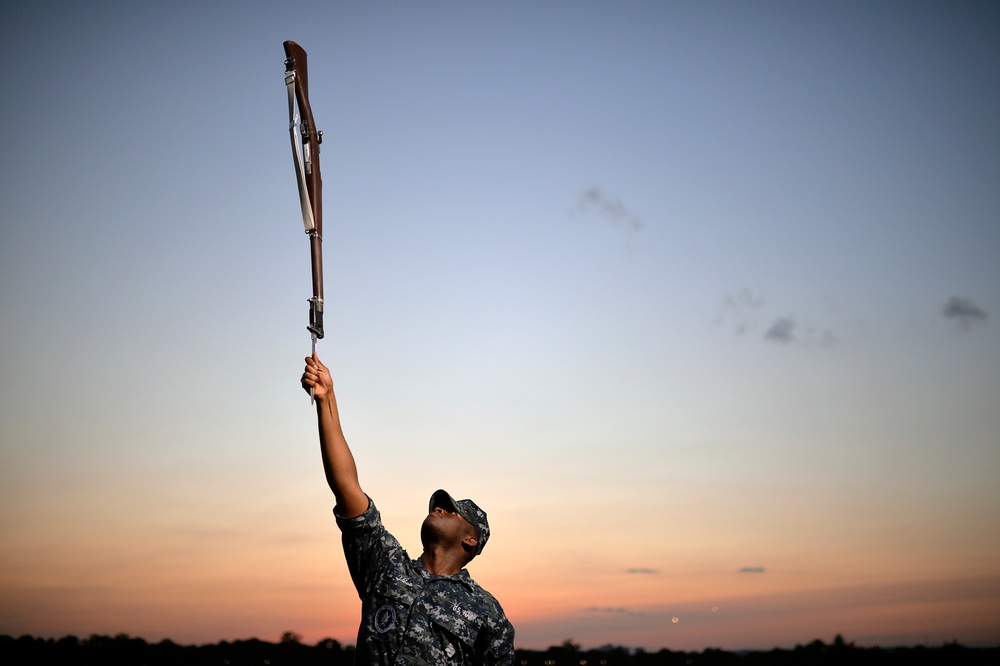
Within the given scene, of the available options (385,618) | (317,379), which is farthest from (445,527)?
(317,379)

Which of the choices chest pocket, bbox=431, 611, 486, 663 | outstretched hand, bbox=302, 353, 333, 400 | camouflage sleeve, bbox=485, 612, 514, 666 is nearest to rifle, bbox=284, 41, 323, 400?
outstretched hand, bbox=302, 353, 333, 400

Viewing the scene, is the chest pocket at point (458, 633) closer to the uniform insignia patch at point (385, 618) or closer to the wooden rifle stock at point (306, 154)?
the uniform insignia patch at point (385, 618)

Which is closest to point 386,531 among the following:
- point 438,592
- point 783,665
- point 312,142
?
point 438,592

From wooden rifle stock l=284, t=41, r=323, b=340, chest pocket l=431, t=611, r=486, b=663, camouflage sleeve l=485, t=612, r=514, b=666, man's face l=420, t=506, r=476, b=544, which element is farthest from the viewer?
man's face l=420, t=506, r=476, b=544

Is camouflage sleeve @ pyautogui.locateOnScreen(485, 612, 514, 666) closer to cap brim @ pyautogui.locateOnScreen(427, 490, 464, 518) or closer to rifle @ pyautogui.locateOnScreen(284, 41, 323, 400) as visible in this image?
cap brim @ pyautogui.locateOnScreen(427, 490, 464, 518)

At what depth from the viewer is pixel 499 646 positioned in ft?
22.7

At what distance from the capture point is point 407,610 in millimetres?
6488

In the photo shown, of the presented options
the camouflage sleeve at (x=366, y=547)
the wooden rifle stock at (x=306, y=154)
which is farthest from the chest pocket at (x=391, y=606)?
the wooden rifle stock at (x=306, y=154)

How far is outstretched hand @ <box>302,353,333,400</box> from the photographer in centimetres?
632

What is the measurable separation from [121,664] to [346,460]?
3521 centimetres

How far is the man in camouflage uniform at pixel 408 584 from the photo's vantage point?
6305mm

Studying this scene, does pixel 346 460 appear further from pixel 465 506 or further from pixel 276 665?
pixel 276 665

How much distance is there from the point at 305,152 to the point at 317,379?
1.68 meters

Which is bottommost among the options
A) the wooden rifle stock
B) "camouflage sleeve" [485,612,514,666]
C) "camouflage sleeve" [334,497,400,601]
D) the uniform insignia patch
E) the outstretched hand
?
"camouflage sleeve" [485,612,514,666]
